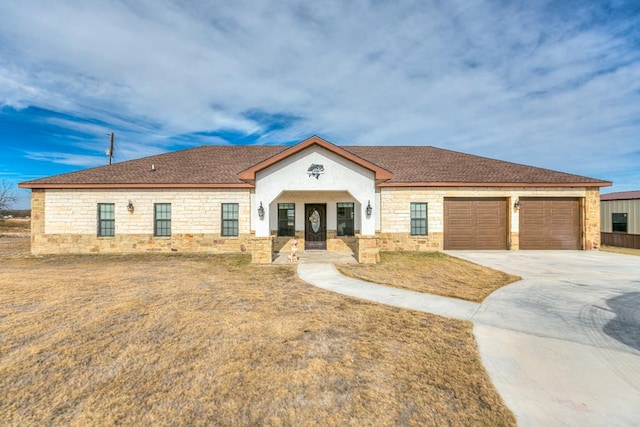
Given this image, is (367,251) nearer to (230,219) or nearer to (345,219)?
(345,219)

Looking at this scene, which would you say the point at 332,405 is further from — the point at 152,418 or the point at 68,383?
the point at 68,383

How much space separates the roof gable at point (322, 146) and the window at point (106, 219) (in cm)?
881

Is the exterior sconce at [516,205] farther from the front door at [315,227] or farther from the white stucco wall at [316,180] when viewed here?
the front door at [315,227]

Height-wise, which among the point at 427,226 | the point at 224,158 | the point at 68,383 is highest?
the point at 224,158

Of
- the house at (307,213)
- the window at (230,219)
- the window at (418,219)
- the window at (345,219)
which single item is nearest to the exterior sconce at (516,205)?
the house at (307,213)

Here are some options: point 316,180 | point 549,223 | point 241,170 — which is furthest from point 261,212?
point 549,223

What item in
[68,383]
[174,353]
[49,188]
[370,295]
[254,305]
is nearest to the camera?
[68,383]

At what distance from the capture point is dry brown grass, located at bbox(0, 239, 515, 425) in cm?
291

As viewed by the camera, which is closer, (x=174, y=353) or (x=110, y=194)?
(x=174, y=353)

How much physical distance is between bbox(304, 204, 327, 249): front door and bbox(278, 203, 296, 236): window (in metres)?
0.73

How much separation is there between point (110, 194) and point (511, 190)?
22139mm

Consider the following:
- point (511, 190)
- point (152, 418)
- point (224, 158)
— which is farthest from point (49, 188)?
point (511, 190)

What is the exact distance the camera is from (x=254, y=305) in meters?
6.34

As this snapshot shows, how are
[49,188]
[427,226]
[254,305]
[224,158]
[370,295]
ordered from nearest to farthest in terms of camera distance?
[254,305]
[370,295]
[49,188]
[427,226]
[224,158]
